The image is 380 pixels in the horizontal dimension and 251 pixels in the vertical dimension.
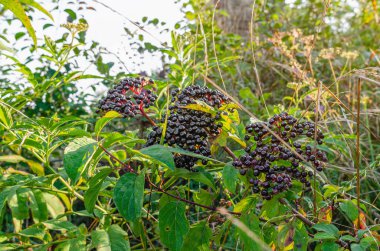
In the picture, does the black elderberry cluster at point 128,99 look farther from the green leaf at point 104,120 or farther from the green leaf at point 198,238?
the green leaf at point 198,238

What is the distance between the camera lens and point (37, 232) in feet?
5.36

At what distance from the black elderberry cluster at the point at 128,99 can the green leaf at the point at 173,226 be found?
27 centimetres

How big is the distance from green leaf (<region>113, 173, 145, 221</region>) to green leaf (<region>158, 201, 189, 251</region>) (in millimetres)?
155

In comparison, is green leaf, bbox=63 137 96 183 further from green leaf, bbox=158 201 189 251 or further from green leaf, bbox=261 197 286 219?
green leaf, bbox=261 197 286 219

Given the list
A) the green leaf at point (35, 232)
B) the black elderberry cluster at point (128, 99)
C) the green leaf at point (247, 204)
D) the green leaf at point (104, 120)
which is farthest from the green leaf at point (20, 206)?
the green leaf at point (247, 204)

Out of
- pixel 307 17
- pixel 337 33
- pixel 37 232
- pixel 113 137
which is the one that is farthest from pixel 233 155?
pixel 337 33

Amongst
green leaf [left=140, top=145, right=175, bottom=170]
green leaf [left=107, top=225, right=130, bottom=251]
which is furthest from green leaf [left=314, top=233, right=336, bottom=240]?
green leaf [left=107, top=225, right=130, bottom=251]

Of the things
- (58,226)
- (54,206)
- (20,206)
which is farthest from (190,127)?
(54,206)

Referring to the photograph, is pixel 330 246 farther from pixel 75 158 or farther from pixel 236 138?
pixel 75 158

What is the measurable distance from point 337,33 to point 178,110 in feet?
11.3

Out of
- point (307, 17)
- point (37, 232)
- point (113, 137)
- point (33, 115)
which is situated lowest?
point (37, 232)

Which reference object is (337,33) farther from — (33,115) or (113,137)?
(113,137)

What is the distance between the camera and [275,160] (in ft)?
4.06

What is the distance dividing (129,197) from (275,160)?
1.22 feet
